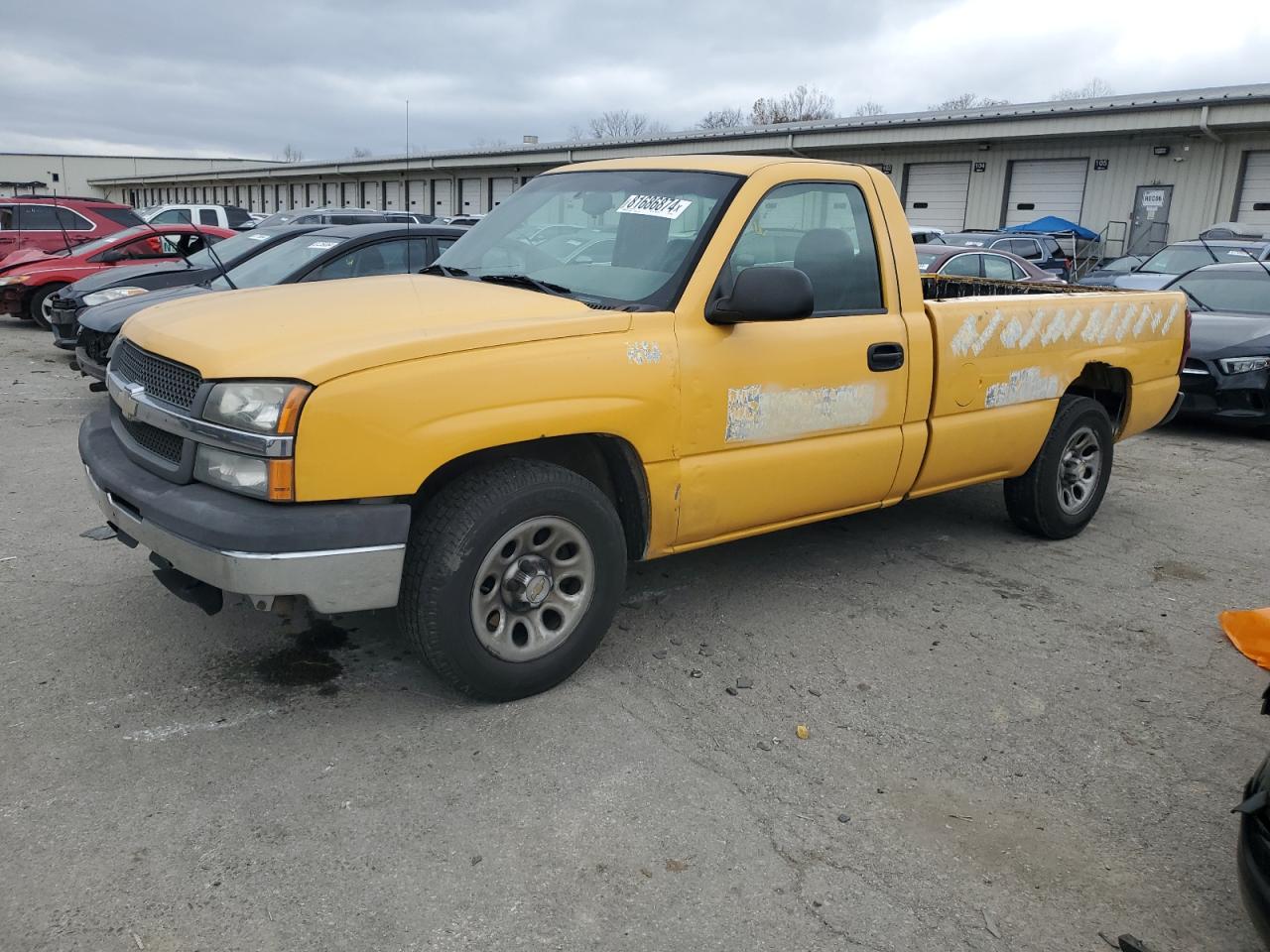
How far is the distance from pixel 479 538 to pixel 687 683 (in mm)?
1096

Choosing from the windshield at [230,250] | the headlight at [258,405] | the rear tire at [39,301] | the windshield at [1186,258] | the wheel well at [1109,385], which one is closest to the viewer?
the headlight at [258,405]

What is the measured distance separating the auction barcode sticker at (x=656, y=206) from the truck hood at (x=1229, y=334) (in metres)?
7.28

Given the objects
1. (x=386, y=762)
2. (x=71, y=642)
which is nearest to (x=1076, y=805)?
(x=386, y=762)

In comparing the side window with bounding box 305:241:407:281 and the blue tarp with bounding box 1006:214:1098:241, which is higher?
the blue tarp with bounding box 1006:214:1098:241

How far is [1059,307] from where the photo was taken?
5.31 meters

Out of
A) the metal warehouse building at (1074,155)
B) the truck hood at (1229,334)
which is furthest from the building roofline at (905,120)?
the truck hood at (1229,334)

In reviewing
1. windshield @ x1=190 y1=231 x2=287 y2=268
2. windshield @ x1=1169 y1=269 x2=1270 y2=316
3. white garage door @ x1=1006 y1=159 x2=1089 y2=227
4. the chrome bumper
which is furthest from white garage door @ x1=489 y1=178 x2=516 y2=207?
the chrome bumper

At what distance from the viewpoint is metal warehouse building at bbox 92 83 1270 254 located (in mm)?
22984

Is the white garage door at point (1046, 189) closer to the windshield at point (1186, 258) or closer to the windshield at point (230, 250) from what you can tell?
the windshield at point (1186, 258)

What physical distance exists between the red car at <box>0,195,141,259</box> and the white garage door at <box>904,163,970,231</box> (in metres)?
19.4

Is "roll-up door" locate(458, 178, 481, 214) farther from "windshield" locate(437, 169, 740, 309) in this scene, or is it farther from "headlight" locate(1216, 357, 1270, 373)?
"windshield" locate(437, 169, 740, 309)

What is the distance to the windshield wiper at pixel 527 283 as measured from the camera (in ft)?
13.1

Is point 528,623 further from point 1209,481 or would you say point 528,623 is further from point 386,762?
point 1209,481

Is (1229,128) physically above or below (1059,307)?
above
